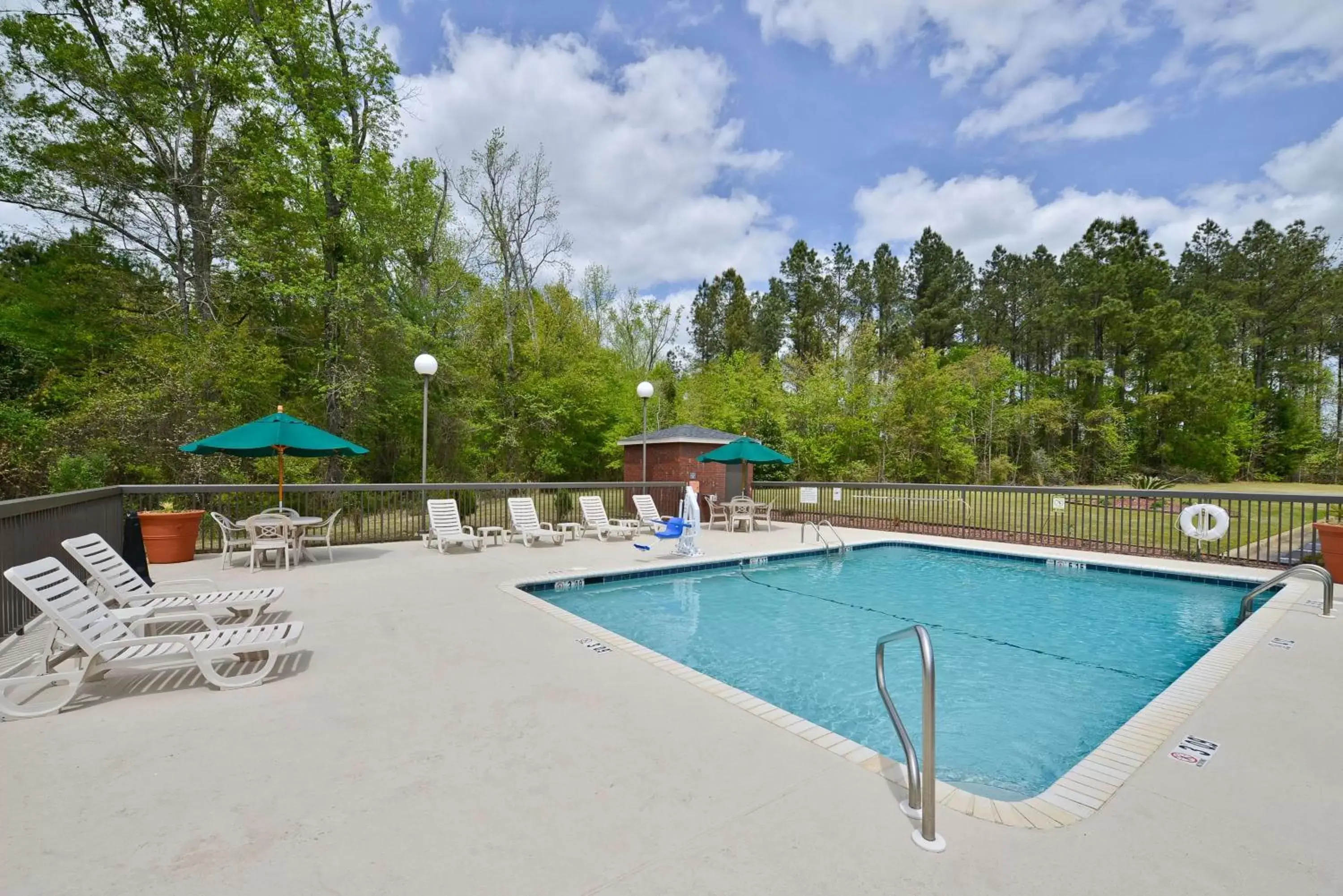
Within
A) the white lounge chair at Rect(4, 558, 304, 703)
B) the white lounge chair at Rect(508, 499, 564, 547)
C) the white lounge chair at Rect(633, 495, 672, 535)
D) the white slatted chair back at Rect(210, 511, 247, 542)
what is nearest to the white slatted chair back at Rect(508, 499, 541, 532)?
the white lounge chair at Rect(508, 499, 564, 547)

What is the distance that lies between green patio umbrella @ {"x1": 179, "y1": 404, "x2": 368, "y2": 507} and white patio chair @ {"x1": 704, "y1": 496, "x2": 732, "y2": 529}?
7.22m

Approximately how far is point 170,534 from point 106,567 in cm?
346

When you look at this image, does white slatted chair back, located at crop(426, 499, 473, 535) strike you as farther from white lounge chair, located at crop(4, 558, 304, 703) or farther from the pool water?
white lounge chair, located at crop(4, 558, 304, 703)

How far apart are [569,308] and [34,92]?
589 inches

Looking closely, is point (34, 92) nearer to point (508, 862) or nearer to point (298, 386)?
point (298, 386)

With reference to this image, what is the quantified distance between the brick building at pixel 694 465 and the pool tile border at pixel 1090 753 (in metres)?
7.86

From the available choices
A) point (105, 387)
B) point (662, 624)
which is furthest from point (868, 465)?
point (105, 387)

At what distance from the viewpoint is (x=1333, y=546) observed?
6.64 m

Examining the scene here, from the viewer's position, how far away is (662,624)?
20.3ft

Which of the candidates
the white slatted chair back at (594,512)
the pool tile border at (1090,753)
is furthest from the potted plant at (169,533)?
the white slatted chair back at (594,512)

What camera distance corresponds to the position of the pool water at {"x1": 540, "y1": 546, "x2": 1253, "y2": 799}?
390 cm

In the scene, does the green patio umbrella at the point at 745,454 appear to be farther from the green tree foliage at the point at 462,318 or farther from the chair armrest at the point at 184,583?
the green tree foliage at the point at 462,318

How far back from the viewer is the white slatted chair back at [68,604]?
3215 millimetres

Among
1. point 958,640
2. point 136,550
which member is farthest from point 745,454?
point 136,550
